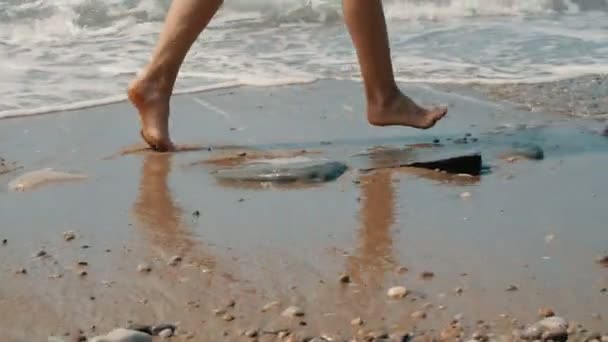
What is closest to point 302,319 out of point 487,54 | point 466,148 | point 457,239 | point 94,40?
point 457,239

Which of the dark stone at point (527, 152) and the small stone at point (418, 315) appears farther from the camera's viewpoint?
the dark stone at point (527, 152)

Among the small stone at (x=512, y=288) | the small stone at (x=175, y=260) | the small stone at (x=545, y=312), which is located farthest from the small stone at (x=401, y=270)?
the small stone at (x=175, y=260)

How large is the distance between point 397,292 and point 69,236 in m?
0.94

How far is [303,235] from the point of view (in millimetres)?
2773

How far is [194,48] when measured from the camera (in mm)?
6473

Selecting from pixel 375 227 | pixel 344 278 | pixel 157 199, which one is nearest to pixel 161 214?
pixel 157 199

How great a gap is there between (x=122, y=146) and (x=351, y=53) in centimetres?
249

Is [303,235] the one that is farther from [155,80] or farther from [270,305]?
[155,80]

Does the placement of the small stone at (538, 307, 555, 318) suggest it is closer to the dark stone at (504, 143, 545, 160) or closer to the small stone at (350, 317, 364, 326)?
the small stone at (350, 317, 364, 326)

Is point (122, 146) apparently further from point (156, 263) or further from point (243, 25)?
point (243, 25)

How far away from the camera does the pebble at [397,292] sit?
7.45 ft

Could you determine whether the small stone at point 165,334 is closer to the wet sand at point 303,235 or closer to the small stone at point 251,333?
the wet sand at point 303,235

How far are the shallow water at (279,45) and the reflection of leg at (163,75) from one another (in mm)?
914

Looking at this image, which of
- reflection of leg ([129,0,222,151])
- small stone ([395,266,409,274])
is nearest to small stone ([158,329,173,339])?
small stone ([395,266,409,274])
